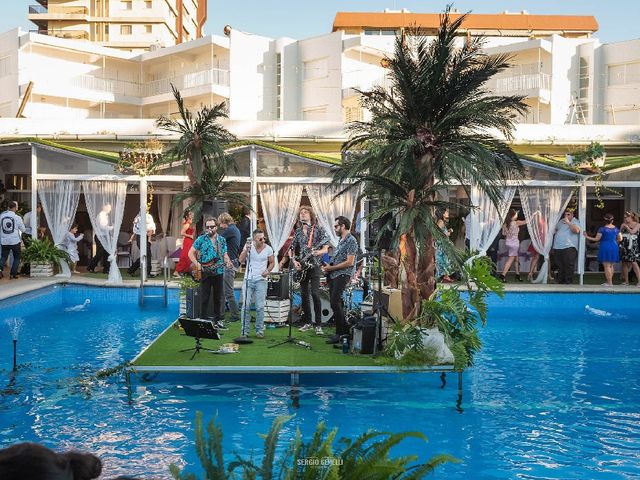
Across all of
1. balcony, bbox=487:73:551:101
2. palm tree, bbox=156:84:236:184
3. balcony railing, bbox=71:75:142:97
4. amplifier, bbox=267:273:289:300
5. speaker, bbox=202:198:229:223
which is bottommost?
amplifier, bbox=267:273:289:300

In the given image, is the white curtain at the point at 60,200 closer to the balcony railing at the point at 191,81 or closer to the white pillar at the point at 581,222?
the white pillar at the point at 581,222

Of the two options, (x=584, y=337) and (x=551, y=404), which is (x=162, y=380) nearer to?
(x=551, y=404)

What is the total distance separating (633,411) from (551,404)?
0.90m

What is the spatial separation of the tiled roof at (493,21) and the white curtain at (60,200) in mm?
40176

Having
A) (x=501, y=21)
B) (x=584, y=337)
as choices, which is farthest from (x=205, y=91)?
(x=584, y=337)

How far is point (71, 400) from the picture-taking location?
8695mm

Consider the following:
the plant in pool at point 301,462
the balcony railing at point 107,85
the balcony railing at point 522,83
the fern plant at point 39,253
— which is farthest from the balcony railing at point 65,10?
the plant in pool at point 301,462

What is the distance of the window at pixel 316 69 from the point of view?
133 ft

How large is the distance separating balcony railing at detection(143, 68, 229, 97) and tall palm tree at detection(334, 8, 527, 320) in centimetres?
3262

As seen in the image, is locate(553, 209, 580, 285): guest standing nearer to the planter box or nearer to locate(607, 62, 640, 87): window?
the planter box

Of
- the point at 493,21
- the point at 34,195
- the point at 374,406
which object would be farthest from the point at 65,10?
the point at 374,406

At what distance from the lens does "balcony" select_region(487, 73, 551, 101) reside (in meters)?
40.5

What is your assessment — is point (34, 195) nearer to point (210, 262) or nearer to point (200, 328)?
point (210, 262)

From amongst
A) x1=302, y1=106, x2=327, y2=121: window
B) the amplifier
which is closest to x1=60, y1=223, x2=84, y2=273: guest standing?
the amplifier
